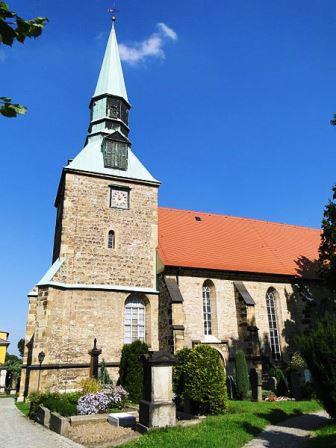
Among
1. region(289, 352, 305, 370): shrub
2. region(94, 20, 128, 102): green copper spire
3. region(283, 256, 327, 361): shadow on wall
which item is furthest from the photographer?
region(94, 20, 128, 102): green copper spire

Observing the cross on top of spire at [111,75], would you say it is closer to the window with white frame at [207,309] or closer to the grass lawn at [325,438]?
the window with white frame at [207,309]

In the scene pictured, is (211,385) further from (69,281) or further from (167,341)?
(69,281)

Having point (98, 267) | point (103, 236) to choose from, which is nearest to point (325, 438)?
point (98, 267)

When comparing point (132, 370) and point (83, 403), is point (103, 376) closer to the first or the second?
point (132, 370)

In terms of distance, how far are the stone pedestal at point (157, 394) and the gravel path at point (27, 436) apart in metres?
1.95

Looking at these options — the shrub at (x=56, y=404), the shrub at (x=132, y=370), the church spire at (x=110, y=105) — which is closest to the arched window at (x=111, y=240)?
the shrub at (x=132, y=370)

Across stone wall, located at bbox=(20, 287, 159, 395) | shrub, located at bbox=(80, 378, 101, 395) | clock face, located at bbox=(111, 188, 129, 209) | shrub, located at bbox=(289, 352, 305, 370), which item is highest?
clock face, located at bbox=(111, 188, 129, 209)

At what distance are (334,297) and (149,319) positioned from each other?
11.8m

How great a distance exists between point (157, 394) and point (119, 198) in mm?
11492

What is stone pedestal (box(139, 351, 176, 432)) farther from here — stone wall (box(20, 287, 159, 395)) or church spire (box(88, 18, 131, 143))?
church spire (box(88, 18, 131, 143))

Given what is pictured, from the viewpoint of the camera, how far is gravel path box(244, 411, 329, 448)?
7910 millimetres

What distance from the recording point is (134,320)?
1767 centimetres

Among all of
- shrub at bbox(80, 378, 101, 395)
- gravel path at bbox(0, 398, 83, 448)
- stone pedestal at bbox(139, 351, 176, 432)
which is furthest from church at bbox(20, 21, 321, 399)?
A: stone pedestal at bbox(139, 351, 176, 432)

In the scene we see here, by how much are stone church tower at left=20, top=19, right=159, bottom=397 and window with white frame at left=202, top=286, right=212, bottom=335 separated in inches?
102
